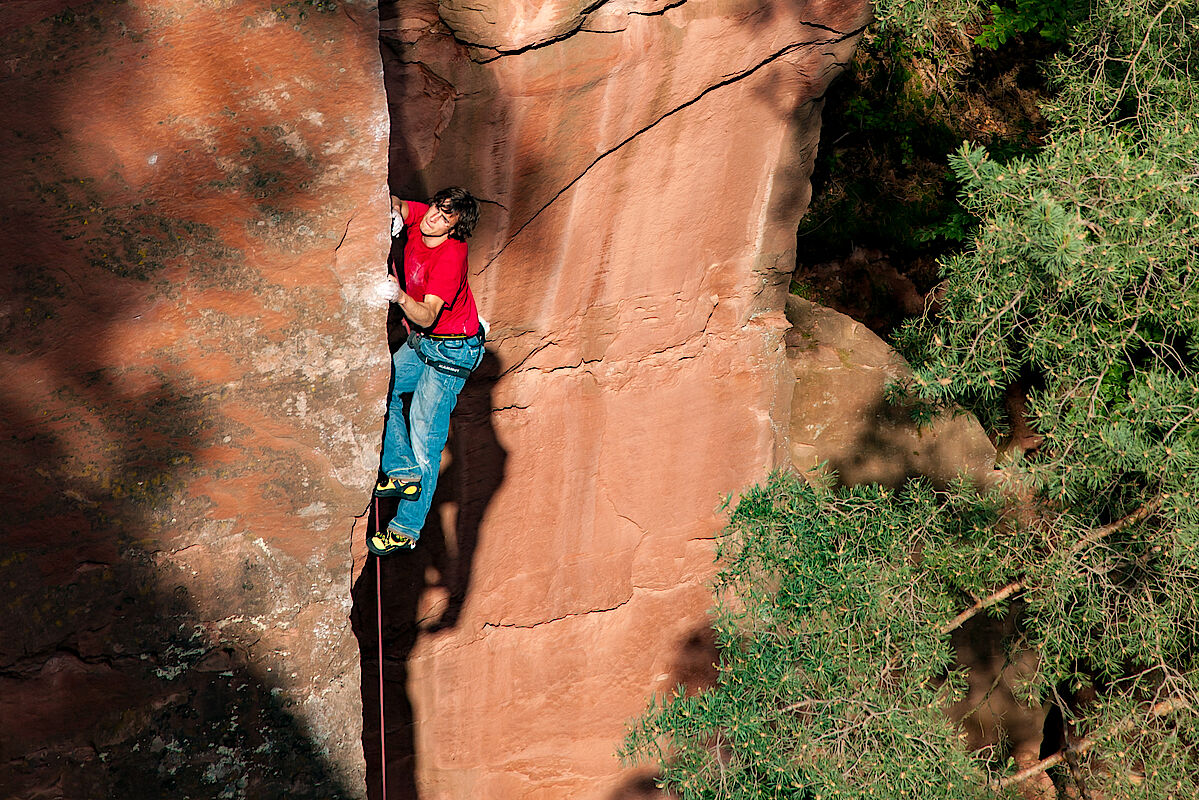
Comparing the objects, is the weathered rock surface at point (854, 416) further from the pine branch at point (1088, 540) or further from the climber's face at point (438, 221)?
the climber's face at point (438, 221)

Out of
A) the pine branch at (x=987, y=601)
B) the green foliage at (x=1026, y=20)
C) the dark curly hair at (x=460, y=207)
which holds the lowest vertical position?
the pine branch at (x=987, y=601)

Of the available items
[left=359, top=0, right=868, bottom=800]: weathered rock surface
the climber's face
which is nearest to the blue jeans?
the climber's face

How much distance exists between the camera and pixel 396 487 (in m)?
4.19

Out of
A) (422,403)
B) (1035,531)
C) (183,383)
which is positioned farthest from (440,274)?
(1035,531)

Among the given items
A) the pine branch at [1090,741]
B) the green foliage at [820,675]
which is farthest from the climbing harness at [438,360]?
the pine branch at [1090,741]

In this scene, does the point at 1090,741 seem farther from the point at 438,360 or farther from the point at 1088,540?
the point at 438,360

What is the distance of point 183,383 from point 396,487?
3.19 ft

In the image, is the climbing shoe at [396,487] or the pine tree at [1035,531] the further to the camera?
the pine tree at [1035,531]

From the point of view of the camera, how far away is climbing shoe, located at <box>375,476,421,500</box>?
4184 millimetres

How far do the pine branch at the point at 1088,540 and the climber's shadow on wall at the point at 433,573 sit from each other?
9.01 feet

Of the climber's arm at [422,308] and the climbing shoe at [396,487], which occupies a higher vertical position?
the climber's arm at [422,308]

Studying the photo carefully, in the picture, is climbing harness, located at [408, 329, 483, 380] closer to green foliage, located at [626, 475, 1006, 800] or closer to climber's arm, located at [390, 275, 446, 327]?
climber's arm, located at [390, 275, 446, 327]

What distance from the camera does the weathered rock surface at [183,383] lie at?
3.28 metres

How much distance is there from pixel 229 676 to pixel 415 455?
111 centimetres
